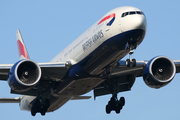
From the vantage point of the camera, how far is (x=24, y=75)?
3306cm

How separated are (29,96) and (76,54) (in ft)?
27.7

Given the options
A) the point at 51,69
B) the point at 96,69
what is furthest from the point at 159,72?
the point at 51,69

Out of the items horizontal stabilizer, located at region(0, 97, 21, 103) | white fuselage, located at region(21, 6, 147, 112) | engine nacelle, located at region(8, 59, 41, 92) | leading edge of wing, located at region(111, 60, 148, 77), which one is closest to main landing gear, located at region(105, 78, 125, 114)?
leading edge of wing, located at region(111, 60, 148, 77)

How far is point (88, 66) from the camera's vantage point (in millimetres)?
32969

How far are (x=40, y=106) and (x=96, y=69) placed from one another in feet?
23.9

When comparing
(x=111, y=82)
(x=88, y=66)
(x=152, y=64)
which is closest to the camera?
(x=88, y=66)

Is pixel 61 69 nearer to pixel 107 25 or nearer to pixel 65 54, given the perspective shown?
pixel 65 54

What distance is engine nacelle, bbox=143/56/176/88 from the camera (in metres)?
35.1

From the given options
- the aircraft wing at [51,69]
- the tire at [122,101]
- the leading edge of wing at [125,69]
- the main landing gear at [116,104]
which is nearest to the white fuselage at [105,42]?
the aircraft wing at [51,69]

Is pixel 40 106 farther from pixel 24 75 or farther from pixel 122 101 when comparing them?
pixel 122 101

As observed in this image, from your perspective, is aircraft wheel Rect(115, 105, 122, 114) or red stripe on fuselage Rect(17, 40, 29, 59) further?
red stripe on fuselage Rect(17, 40, 29, 59)

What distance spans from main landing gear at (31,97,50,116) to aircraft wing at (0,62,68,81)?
278 cm

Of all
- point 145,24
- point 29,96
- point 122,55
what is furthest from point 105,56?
point 29,96

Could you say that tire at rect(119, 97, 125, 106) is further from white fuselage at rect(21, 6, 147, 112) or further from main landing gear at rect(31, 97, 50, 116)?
main landing gear at rect(31, 97, 50, 116)
